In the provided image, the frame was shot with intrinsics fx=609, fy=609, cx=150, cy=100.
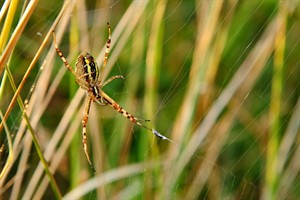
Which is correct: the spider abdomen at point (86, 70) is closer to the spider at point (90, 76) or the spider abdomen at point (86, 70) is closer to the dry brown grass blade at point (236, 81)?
the spider at point (90, 76)

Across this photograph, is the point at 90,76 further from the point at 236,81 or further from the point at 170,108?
the point at 170,108

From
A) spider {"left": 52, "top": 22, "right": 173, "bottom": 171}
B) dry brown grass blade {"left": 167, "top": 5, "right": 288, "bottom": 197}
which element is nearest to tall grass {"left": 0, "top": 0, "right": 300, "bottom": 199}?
dry brown grass blade {"left": 167, "top": 5, "right": 288, "bottom": 197}

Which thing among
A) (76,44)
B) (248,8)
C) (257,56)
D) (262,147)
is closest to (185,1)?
(248,8)

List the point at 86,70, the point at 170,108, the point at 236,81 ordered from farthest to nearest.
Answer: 1. the point at 170,108
2. the point at 236,81
3. the point at 86,70

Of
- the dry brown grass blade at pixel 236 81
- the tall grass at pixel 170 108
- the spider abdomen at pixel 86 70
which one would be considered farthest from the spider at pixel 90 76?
the dry brown grass blade at pixel 236 81

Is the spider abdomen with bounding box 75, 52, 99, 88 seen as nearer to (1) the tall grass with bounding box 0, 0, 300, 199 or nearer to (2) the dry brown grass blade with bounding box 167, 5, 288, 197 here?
(1) the tall grass with bounding box 0, 0, 300, 199

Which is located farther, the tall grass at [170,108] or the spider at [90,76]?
the tall grass at [170,108]

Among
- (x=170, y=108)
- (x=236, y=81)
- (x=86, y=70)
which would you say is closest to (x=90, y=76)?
(x=86, y=70)
